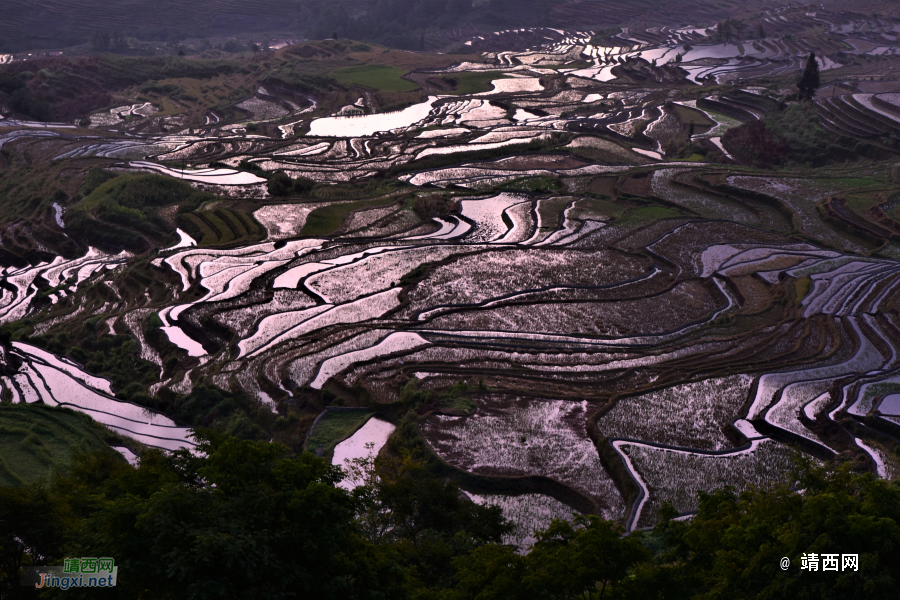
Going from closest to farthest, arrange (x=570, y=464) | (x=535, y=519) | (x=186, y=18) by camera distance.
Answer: (x=535, y=519) < (x=570, y=464) < (x=186, y=18)

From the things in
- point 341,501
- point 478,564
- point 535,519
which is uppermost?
point 341,501

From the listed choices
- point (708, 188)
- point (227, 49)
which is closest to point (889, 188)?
point (708, 188)

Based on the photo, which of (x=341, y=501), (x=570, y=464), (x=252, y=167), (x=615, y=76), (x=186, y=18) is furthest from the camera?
(x=186, y=18)

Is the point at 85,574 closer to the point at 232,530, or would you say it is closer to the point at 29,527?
the point at 232,530

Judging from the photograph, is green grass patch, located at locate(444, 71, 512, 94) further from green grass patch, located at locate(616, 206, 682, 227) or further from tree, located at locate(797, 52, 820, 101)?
green grass patch, located at locate(616, 206, 682, 227)

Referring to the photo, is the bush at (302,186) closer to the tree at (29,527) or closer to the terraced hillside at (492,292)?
the terraced hillside at (492,292)

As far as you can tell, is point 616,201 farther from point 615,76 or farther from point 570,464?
point 615,76
